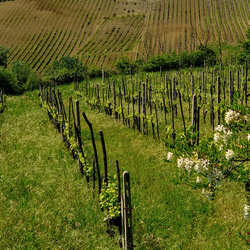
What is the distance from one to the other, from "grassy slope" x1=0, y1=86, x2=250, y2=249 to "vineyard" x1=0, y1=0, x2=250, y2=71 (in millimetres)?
38113

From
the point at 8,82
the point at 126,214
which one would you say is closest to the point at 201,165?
the point at 126,214

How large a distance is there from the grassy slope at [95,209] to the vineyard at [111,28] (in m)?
38.1

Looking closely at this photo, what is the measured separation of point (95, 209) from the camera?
469cm

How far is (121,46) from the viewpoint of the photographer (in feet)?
168

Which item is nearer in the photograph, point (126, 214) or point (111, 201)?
point (126, 214)

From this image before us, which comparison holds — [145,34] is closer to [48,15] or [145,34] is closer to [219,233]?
[48,15]

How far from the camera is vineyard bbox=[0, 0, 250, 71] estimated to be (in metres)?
47.1

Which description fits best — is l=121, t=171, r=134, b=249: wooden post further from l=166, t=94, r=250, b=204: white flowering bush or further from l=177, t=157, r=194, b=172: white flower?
l=166, t=94, r=250, b=204: white flowering bush

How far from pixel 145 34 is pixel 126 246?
2242 inches

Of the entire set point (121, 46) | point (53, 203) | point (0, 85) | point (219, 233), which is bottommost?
point (219, 233)

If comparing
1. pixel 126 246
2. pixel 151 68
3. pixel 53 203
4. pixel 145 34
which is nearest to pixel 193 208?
pixel 126 246

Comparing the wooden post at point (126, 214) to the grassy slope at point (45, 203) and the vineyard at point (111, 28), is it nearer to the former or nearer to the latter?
the grassy slope at point (45, 203)

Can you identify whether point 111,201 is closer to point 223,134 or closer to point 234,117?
point 223,134

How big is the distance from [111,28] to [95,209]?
203 ft
